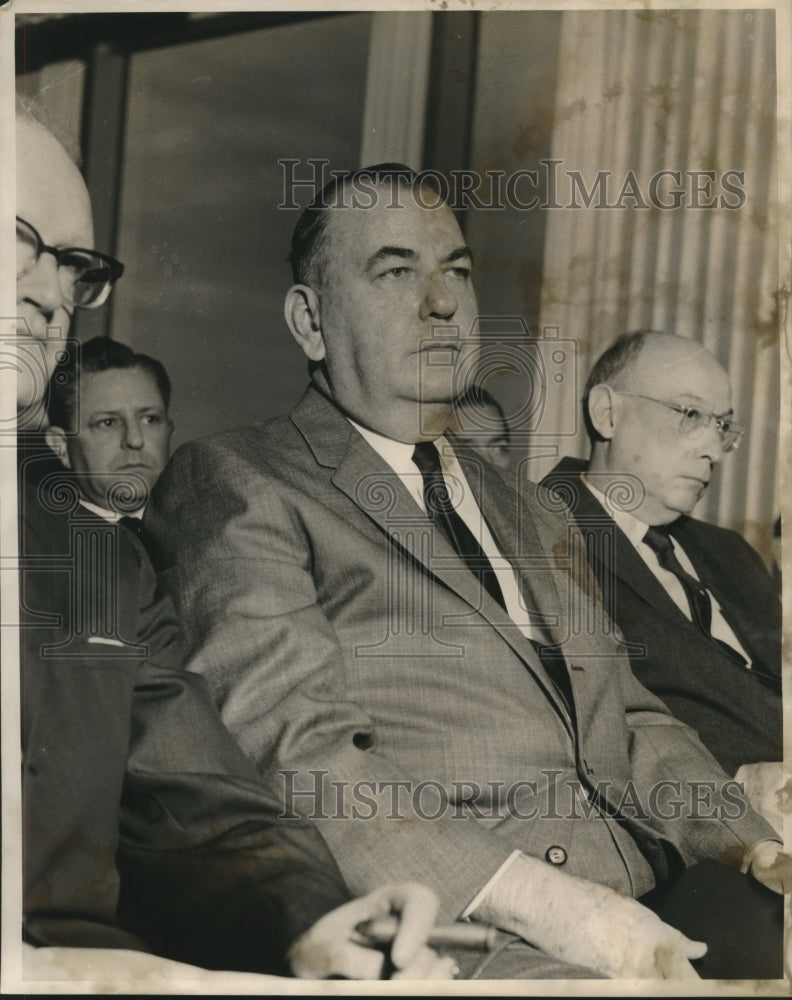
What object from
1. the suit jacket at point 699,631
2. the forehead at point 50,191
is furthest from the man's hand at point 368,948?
the forehead at point 50,191

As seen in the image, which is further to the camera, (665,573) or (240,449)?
(665,573)

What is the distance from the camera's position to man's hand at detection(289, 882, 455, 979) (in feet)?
11.6

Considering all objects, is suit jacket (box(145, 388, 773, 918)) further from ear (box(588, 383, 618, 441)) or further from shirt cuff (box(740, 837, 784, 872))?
ear (box(588, 383, 618, 441))

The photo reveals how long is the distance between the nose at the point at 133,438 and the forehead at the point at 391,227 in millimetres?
767

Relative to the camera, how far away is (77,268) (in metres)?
3.80

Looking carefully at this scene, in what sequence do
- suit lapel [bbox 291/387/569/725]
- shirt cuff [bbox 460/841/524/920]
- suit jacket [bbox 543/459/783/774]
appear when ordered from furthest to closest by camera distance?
1. suit jacket [bbox 543/459/783/774]
2. suit lapel [bbox 291/387/569/725]
3. shirt cuff [bbox 460/841/524/920]

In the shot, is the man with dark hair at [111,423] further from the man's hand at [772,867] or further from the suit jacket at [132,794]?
the man's hand at [772,867]

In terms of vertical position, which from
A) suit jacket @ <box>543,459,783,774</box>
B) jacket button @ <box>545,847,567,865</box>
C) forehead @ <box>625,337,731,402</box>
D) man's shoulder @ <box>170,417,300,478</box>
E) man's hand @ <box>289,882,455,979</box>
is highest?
forehead @ <box>625,337,731,402</box>

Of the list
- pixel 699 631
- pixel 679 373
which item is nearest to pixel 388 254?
pixel 679 373

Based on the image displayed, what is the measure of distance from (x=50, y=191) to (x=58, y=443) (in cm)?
77

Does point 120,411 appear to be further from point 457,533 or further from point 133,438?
point 457,533

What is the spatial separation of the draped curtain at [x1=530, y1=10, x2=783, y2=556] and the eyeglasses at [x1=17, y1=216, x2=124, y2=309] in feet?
4.34

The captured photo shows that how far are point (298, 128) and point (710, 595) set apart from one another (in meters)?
1.91

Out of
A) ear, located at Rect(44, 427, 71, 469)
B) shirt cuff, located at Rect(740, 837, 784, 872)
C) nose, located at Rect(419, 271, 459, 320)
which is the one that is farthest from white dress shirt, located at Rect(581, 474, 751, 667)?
ear, located at Rect(44, 427, 71, 469)
